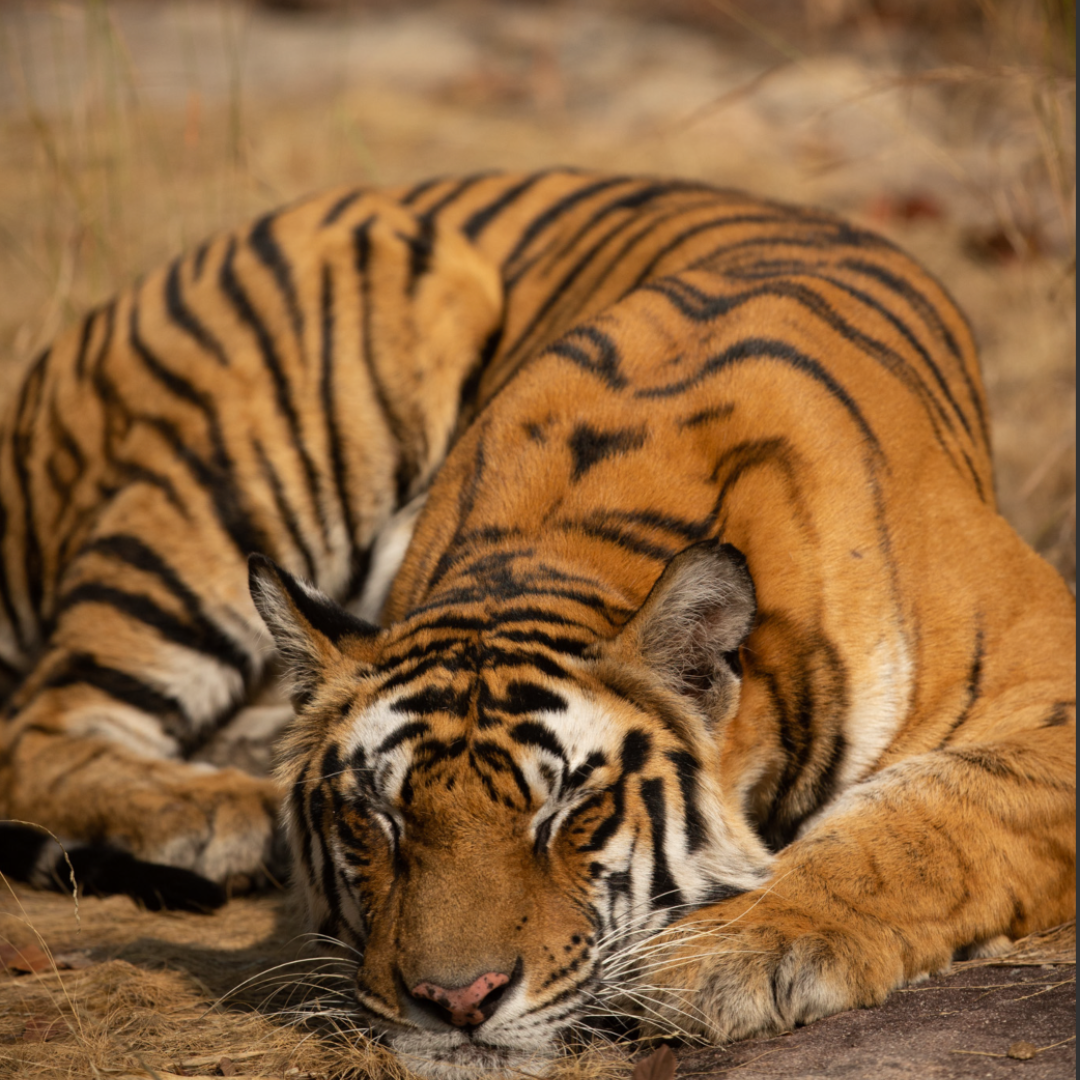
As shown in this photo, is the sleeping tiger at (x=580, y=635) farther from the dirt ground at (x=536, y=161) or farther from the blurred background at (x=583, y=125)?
the blurred background at (x=583, y=125)

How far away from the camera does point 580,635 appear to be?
71.2 inches

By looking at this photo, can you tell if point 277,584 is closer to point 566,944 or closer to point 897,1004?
point 566,944

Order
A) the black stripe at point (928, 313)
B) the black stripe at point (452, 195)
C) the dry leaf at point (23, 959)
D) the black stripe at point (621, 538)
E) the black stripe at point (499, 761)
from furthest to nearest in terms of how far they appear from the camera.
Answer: the black stripe at point (452, 195) < the black stripe at point (928, 313) < the dry leaf at point (23, 959) < the black stripe at point (621, 538) < the black stripe at point (499, 761)

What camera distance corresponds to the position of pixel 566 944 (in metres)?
1.65

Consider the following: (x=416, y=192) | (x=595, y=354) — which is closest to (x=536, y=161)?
(x=416, y=192)

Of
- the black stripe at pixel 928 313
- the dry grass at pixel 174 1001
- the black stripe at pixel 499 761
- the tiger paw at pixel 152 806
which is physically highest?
the black stripe at pixel 928 313

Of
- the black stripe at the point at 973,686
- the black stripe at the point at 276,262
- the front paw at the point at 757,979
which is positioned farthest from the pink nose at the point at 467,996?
the black stripe at the point at 276,262

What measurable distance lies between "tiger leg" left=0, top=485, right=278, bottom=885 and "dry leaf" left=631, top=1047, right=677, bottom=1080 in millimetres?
1329

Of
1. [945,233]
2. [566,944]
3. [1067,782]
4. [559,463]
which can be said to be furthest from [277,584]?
[945,233]

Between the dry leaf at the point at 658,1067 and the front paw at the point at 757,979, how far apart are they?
0.19 feet

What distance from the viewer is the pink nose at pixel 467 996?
155 cm

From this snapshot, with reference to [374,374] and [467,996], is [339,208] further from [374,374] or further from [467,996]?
[467,996]

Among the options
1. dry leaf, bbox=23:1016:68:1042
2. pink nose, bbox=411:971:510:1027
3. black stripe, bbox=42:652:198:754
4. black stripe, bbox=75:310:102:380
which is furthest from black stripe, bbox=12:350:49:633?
pink nose, bbox=411:971:510:1027

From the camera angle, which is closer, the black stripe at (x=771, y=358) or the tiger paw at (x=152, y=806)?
the black stripe at (x=771, y=358)
